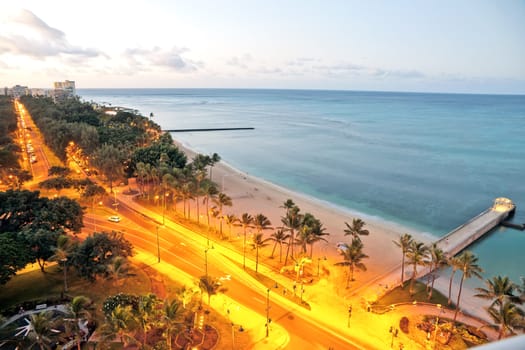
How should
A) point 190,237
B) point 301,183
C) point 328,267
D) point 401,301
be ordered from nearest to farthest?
point 401,301
point 328,267
point 190,237
point 301,183

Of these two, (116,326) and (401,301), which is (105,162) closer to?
(116,326)

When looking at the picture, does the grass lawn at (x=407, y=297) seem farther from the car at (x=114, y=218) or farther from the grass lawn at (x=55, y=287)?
the car at (x=114, y=218)

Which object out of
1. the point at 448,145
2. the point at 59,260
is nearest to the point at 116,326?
the point at 59,260

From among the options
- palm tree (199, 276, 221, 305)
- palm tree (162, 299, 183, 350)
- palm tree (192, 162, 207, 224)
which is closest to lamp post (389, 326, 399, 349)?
palm tree (199, 276, 221, 305)

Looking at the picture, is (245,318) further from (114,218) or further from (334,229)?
(114,218)

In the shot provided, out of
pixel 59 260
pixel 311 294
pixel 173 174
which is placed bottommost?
pixel 311 294

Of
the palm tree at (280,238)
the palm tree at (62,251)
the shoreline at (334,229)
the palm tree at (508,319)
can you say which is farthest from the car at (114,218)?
the palm tree at (508,319)
